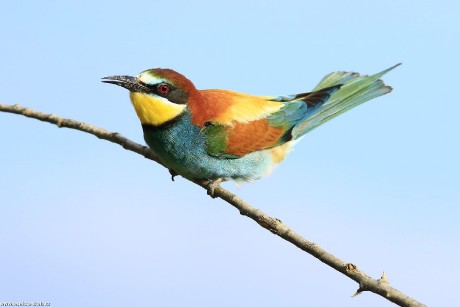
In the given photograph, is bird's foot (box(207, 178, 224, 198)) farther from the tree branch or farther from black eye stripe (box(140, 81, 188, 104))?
black eye stripe (box(140, 81, 188, 104))

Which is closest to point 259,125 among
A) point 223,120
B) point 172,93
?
point 223,120

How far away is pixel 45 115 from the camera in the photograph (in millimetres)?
3361

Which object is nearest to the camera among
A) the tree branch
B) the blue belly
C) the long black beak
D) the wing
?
the tree branch

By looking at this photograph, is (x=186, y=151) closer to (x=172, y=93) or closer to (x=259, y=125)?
(x=172, y=93)

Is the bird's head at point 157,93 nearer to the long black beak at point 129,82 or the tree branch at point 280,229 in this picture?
the long black beak at point 129,82

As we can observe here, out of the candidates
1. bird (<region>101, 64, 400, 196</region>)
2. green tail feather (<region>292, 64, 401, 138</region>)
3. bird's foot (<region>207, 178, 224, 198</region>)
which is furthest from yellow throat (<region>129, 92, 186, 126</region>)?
green tail feather (<region>292, 64, 401, 138</region>)

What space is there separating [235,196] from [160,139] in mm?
778

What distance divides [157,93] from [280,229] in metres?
1.18

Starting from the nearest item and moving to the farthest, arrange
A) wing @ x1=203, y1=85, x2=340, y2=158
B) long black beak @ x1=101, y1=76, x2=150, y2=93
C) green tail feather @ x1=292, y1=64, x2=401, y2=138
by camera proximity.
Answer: long black beak @ x1=101, y1=76, x2=150, y2=93 → wing @ x1=203, y1=85, x2=340, y2=158 → green tail feather @ x1=292, y1=64, x2=401, y2=138

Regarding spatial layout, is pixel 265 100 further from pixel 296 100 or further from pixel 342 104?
pixel 342 104

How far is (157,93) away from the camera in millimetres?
3609

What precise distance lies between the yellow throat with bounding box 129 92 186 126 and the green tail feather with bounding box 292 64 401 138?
1205 millimetres

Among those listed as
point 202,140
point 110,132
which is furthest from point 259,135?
point 110,132

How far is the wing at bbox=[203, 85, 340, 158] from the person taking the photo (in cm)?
394
